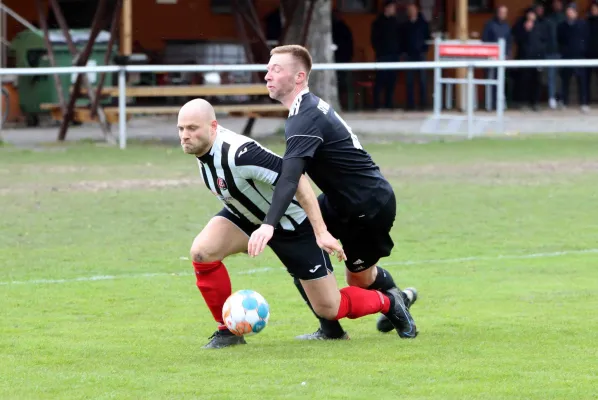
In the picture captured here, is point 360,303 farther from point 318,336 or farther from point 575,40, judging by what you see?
point 575,40

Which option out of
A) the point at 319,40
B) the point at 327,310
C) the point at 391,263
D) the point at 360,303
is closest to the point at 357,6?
the point at 319,40

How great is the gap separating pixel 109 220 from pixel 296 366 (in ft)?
20.8

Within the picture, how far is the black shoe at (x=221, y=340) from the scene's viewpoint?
6754mm

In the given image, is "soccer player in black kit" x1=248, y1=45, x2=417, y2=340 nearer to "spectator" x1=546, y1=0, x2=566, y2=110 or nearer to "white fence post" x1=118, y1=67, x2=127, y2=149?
"white fence post" x1=118, y1=67, x2=127, y2=149

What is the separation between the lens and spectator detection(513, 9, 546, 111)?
26.3 metres

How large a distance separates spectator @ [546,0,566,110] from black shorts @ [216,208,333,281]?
20681 millimetres

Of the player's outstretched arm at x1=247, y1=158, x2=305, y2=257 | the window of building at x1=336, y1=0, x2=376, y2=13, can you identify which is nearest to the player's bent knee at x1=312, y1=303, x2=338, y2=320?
the player's outstretched arm at x1=247, y1=158, x2=305, y2=257

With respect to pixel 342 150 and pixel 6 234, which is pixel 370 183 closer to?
pixel 342 150

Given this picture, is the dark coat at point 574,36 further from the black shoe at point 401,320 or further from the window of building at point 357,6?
the black shoe at point 401,320

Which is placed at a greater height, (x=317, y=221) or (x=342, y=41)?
(x=317, y=221)

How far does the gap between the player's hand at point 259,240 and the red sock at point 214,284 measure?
632 millimetres

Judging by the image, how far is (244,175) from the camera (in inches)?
256

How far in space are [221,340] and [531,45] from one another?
67.5 ft

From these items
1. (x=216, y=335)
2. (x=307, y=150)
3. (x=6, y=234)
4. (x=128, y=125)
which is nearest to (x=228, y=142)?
(x=307, y=150)
